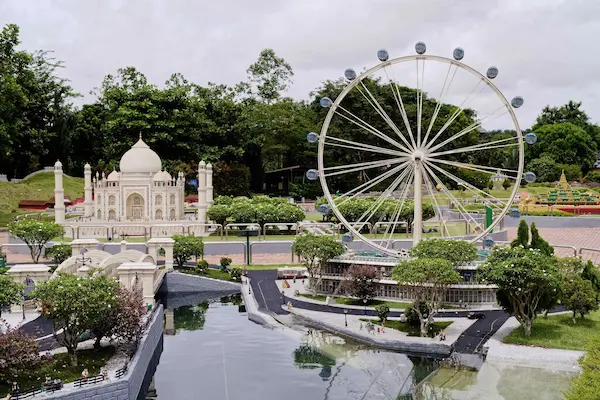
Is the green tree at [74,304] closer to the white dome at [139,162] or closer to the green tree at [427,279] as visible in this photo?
the green tree at [427,279]

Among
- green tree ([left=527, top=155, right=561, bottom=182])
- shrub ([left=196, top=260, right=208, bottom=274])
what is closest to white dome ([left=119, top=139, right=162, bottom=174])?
shrub ([left=196, top=260, right=208, bottom=274])

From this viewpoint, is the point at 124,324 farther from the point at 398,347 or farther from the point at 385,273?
the point at 385,273

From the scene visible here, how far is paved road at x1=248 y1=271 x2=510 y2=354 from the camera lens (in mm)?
26328

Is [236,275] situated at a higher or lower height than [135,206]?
lower

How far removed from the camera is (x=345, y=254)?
3475cm

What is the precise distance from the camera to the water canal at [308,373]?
22.0 m

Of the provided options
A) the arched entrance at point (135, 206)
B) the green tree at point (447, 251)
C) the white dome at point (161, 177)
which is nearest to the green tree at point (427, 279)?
the green tree at point (447, 251)

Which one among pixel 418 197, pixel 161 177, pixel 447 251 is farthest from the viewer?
pixel 161 177

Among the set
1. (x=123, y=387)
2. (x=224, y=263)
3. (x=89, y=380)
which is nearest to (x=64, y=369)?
(x=89, y=380)

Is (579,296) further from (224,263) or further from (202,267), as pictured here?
(202,267)

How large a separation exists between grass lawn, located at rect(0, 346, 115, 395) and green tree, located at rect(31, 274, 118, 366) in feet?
1.11

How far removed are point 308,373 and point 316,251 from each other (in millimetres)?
9946

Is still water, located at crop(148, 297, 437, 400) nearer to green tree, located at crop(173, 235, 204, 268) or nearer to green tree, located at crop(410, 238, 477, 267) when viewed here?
green tree, located at crop(410, 238, 477, 267)

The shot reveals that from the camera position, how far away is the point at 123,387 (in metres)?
20.0
